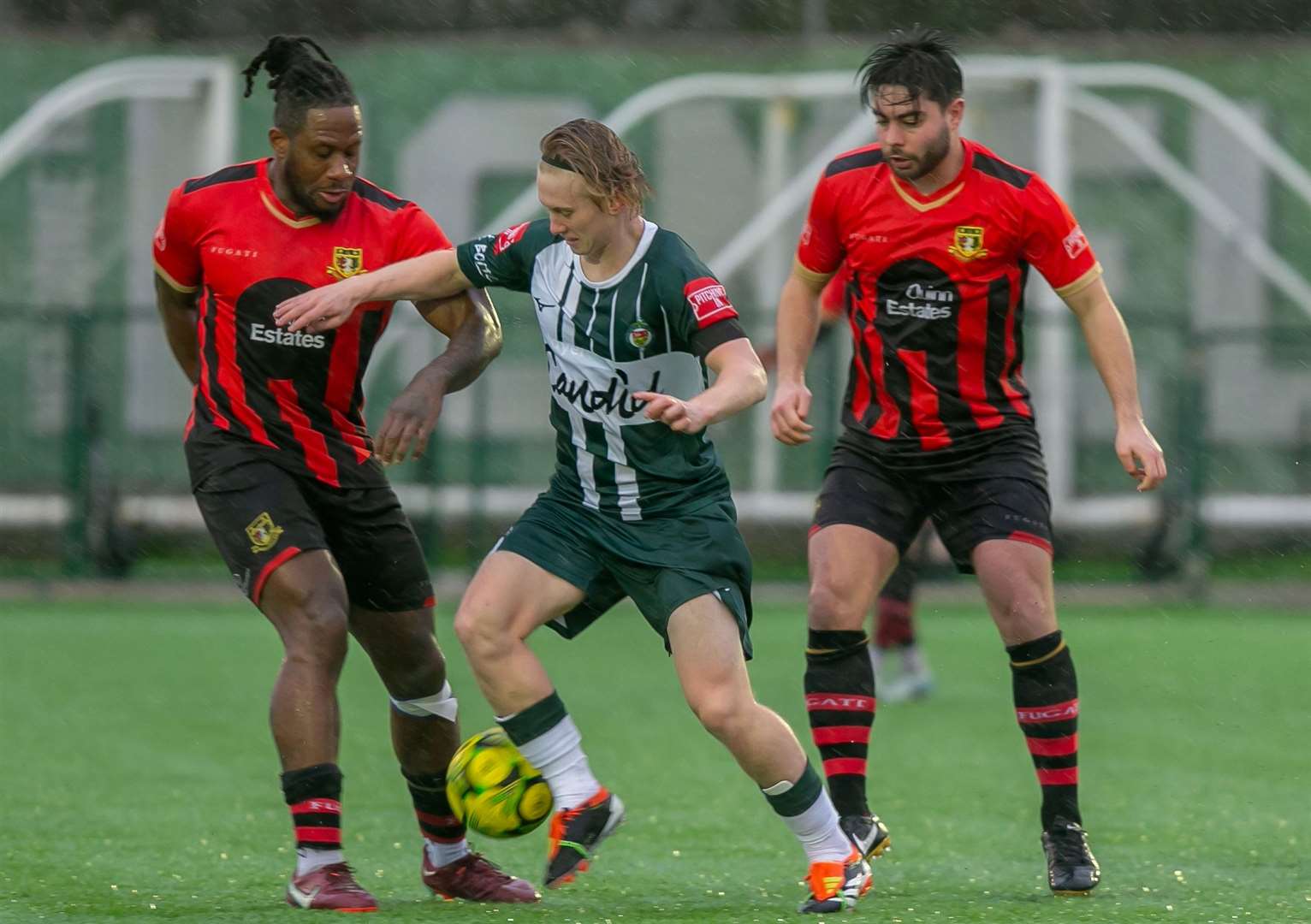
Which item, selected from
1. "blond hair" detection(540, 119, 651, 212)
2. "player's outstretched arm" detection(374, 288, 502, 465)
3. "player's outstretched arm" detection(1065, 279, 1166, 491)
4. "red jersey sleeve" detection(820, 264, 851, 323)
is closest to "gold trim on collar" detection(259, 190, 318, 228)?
"player's outstretched arm" detection(374, 288, 502, 465)

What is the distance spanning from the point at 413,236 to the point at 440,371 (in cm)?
46

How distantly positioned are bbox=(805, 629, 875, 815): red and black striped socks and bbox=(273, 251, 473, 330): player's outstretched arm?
1476 millimetres

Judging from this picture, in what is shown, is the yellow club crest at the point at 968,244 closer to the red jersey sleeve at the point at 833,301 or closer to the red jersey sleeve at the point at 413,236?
the red jersey sleeve at the point at 413,236

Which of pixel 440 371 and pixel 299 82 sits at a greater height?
pixel 299 82

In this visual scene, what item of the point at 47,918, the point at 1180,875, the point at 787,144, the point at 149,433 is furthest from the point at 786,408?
the point at 787,144

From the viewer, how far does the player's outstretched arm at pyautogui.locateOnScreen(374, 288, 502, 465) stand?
529 cm

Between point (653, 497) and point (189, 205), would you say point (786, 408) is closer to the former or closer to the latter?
point (653, 497)

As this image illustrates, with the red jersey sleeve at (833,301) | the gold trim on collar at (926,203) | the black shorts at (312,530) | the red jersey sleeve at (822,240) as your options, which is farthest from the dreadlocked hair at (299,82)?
the red jersey sleeve at (833,301)

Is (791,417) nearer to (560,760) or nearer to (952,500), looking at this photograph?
(952,500)

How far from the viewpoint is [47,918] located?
203 inches

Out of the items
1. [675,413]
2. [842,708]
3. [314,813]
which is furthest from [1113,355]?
[314,813]

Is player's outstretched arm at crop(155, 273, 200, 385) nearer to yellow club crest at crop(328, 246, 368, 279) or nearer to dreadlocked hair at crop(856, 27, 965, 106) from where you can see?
yellow club crest at crop(328, 246, 368, 279)

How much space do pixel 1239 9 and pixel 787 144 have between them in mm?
5087

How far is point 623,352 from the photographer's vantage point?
5316 mm
